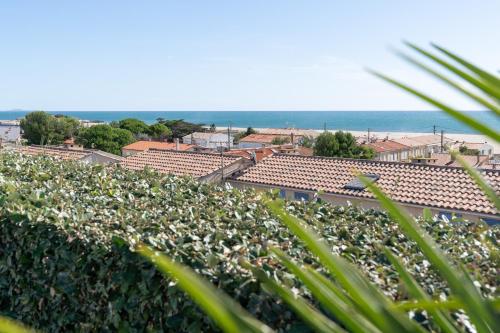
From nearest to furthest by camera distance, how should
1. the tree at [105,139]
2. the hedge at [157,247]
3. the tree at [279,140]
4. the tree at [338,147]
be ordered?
the hedge at [157,247] < the tree at [338,147] < the tree at [105,139] < the tree at [279,140]

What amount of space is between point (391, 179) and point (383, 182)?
1.22 ft

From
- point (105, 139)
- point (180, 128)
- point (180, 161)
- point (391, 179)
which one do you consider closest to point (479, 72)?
point (391, 179)

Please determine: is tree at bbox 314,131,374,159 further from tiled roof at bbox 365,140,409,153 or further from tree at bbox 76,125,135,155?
tree at bbox 76,125,135,155

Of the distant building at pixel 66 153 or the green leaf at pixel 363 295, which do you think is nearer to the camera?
the green leaf at pixel 363 295

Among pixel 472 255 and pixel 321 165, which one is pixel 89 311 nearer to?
pixel 472 255

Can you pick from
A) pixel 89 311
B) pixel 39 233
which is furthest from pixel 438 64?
pixel 39 233

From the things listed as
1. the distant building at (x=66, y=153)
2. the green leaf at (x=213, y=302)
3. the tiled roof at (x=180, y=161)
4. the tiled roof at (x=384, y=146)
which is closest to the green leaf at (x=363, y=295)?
the green leaf at (x=213, y=302)

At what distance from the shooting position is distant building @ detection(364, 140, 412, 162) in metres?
49.5

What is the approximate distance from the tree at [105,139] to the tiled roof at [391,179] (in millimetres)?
33491

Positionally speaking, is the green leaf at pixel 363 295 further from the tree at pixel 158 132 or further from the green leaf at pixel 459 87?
the tree at pixel 158 132

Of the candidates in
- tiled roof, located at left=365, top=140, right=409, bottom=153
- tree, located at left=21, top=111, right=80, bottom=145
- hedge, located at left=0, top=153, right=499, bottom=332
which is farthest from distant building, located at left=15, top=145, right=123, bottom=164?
tree, located at left=21, top=111, right=80, bottom=145

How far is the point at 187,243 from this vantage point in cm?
330

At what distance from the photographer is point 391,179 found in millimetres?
18688

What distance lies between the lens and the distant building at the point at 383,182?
16.2m
